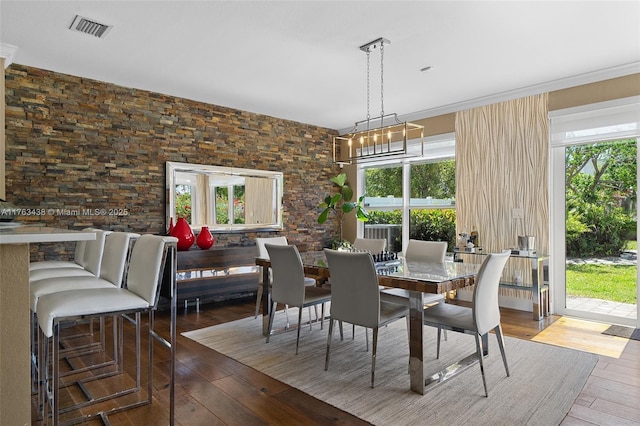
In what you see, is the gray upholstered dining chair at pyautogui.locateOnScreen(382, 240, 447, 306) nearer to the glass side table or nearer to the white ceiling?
the glass side table

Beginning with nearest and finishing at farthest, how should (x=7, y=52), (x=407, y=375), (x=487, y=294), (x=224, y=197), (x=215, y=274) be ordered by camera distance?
(x=487, y=294)
(x=407, y=375)
(x=7, y=52)
(x=215, y=274)
(x=224, y=197)

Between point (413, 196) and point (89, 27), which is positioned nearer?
point (89, 27)

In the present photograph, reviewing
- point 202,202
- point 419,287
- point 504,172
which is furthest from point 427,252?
point 202,202

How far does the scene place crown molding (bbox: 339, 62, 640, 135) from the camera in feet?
13.2

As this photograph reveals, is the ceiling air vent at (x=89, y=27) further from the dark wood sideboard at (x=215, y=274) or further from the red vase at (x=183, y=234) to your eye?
the dark wood sideboard at (x=215, y=274)

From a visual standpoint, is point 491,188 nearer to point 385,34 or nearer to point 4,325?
point 385,34

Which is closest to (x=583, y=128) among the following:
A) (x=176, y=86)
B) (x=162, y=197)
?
(x=176, y=86)

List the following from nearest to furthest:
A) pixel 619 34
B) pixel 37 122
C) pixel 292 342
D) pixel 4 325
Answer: pixel 4 325 < pixel 619 34 < pixel 292 342 < pixel 37 122

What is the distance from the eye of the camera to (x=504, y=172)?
16.1ft

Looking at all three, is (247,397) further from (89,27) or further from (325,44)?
(89,27)

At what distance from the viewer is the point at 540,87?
4.53 metres

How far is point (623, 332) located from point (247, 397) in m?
3.63

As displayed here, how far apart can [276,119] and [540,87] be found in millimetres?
3471

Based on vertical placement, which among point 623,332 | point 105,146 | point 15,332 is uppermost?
point 105,146
